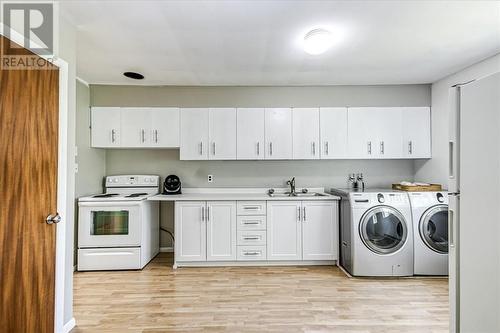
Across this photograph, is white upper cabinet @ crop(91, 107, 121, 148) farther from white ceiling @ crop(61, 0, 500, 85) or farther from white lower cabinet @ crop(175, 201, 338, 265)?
white lower cabinet @ crop(175, 201, 338, 265)

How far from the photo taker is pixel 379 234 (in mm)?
3357

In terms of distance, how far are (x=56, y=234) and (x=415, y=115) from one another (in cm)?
434

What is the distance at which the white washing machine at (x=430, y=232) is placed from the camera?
10.8 feet

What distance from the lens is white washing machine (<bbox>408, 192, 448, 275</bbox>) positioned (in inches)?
130

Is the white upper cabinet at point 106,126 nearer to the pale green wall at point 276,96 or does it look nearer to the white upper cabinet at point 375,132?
the pale green wall at point 276,96

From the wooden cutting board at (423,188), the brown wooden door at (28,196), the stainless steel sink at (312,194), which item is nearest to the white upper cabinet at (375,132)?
the wooden cutting board at (423,188)

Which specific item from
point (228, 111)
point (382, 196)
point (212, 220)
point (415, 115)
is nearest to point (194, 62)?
point (228, 111)

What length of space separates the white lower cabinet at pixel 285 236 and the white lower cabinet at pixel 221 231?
463mm

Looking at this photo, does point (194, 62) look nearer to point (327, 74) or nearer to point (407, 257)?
point (327, 74)

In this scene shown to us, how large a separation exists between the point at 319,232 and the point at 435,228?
4.42 feet

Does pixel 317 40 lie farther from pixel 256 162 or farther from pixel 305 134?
pixel 256 162

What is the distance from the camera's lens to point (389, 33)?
2.51m

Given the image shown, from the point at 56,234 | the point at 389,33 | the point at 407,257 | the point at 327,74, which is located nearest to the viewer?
the point at 56,234

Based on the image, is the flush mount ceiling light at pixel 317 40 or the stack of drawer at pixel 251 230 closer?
the flush mount ceiling light at pixel 317 40
